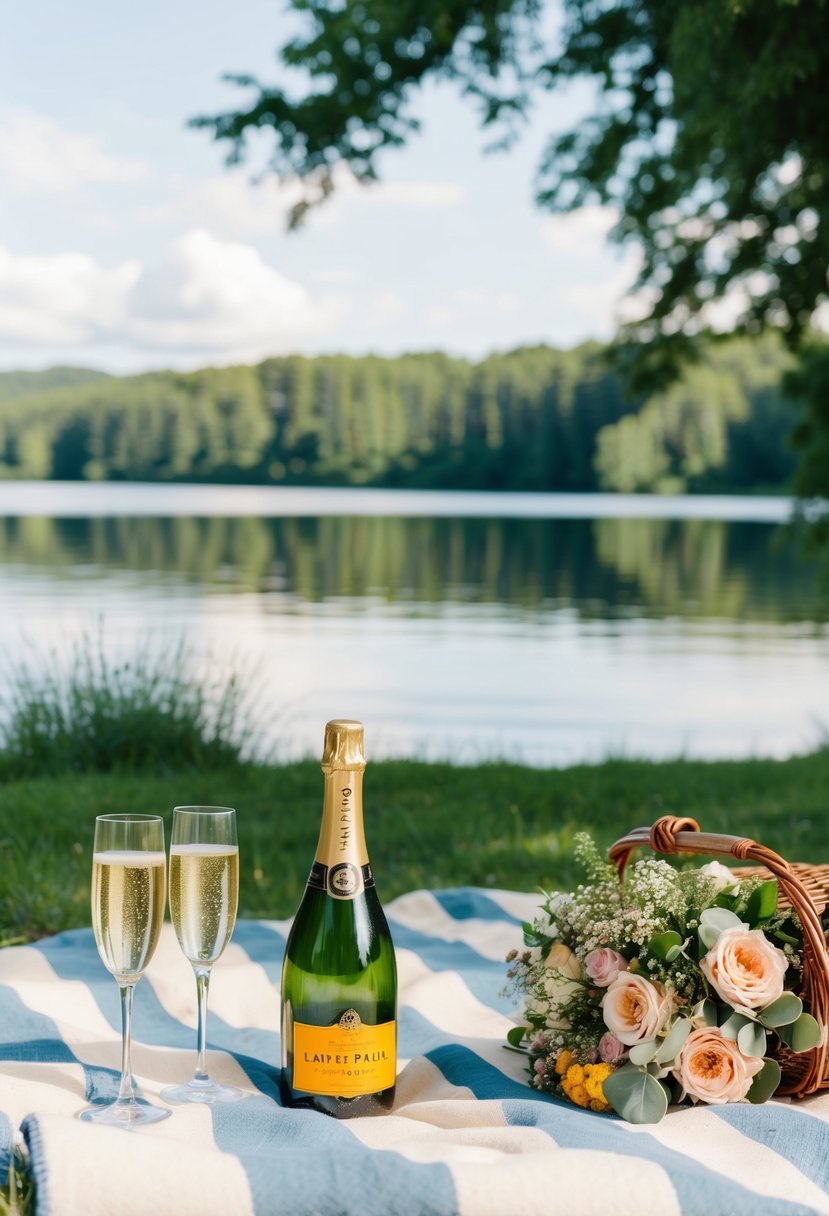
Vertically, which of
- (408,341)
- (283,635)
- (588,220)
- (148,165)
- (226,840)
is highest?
(148,165)

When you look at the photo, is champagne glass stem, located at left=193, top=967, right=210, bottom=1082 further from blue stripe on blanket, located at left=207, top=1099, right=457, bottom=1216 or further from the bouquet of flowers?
the bouquet of flowers

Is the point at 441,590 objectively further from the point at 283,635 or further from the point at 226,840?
the point at 226,840

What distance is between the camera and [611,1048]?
236cm

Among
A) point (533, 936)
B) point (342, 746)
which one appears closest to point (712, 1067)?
point (533, 936)

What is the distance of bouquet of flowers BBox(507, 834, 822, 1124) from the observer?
230 centimetres

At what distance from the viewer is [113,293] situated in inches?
4003

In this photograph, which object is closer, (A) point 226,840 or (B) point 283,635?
(A) point 226,840

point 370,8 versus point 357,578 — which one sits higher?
point 370,8

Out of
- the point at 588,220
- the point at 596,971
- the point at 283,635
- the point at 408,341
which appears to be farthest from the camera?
the point at 408,341

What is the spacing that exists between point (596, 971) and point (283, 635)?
60.2 ft

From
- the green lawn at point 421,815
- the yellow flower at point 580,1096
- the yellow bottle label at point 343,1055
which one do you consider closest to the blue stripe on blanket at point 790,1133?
the yellow flower at point 580,1096

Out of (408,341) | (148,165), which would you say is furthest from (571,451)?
(148,165)

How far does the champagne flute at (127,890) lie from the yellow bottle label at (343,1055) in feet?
1.14

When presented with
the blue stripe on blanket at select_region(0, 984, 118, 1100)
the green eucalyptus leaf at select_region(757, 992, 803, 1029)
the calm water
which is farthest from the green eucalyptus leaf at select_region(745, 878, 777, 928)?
the calm water
